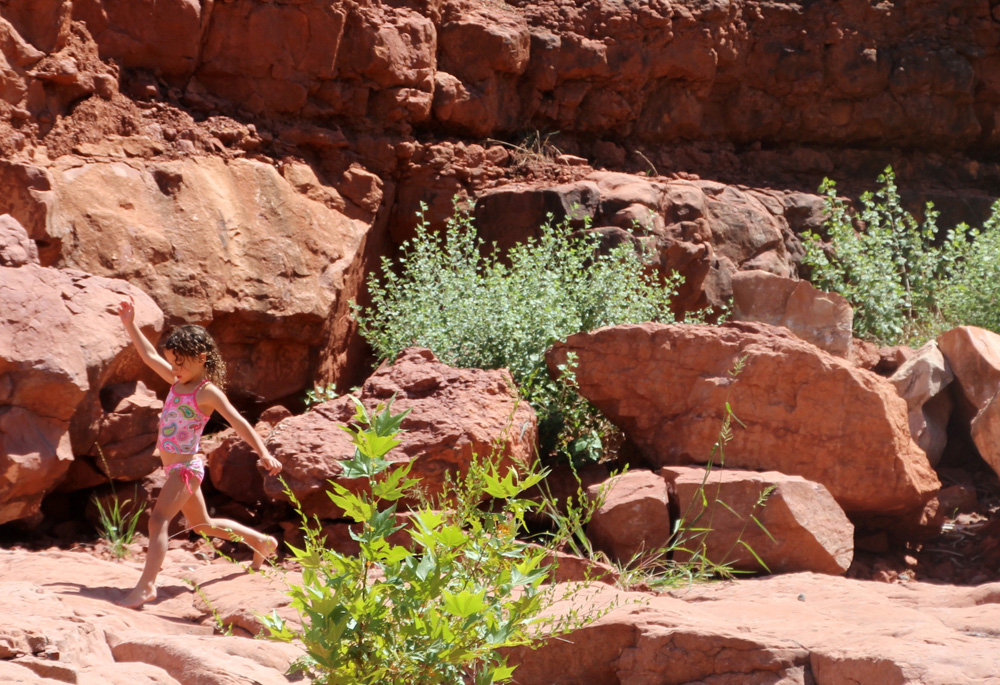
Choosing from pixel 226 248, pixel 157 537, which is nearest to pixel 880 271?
pixel 226 248

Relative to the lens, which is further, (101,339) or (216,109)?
(216,109)

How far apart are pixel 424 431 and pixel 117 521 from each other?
164cm

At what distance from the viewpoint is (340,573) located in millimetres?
2355

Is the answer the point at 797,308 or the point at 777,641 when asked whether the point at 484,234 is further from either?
the point at 777,641

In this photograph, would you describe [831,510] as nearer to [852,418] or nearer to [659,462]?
[852,418]

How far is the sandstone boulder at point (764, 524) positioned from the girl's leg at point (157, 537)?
2.22 meters

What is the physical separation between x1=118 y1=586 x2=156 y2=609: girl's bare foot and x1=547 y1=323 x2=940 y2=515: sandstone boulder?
7.84ft

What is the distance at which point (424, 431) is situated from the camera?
4.47 m

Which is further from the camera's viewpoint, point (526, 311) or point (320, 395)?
point (320, 395)

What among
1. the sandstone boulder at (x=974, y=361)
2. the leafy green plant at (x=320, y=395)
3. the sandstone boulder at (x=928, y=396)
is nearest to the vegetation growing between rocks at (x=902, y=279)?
the sandstone boulder at (x=974, y=361)

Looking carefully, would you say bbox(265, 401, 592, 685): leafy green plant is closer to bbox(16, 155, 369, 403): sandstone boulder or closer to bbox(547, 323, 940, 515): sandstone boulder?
bbox(547, 323, 940, 515): sandstone boulder

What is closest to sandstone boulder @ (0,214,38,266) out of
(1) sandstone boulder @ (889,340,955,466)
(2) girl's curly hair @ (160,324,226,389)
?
(2) girl's curly hair @ (160,324,226,389)

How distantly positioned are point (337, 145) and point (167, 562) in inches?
140

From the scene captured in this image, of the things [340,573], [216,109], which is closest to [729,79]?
[216,109]
